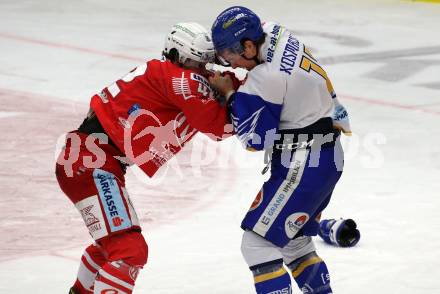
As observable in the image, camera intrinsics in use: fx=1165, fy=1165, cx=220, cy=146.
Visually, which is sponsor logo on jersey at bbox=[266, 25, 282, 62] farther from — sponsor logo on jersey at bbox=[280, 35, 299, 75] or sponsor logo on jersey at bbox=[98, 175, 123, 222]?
sponsor logo on jersey at bbox=[98, 175, 123, 222]

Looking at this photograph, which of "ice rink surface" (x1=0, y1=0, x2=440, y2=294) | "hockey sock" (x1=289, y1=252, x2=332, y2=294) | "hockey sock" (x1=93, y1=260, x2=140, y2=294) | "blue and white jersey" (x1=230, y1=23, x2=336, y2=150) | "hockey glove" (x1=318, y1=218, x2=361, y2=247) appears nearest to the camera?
"blue and white jersey" (x1=230, y1=23, x2=336, y2=150)

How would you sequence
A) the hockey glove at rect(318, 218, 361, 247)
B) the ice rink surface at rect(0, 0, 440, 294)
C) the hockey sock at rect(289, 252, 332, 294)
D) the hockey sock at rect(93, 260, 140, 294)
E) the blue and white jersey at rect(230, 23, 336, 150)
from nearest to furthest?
the blue and white jersey at rect(230, 23, 336, 150) < the hockey sock at rect(93, 260, 140, 294) < the hockey sock at rect(289, 252, 332, 294) < the ice rink surface at rect(0, 0, 440, 294) < the hockey glove at rect(318, 218, 361, 247)

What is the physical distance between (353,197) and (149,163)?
249cm

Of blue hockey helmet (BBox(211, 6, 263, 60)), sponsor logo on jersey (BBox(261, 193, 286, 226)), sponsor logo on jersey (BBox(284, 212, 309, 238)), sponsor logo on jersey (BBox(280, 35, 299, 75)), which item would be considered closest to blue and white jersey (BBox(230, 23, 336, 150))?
sponsor logo on jersey (BBox(280, 35, 299, 75))

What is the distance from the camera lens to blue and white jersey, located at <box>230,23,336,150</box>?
505cm

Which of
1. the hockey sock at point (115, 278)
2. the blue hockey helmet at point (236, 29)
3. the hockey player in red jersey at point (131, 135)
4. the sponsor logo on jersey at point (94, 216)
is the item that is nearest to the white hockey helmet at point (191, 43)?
the hockey player in red jersey at point (131, 135)

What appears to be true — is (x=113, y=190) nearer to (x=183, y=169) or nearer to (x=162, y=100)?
(x=162, y=100)

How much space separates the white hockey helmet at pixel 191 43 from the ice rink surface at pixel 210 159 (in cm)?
137

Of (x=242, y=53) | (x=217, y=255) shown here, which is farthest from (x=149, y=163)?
(x=217, y=255)

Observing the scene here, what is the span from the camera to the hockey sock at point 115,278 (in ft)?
16.9

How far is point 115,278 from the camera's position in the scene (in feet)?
16.9

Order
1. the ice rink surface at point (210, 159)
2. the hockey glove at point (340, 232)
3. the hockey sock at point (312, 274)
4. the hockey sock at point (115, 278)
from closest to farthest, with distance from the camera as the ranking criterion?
1. the hockey sock at point (115, 278)
2. the hockey sock at point (312, 274)
3. the ice rink surface at point (210, 159)
4. the hockey glove at point (340, 232)

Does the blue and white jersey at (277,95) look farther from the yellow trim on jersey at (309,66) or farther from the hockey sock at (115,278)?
the hockey sock at (115,278)

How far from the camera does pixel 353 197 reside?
757 cm
